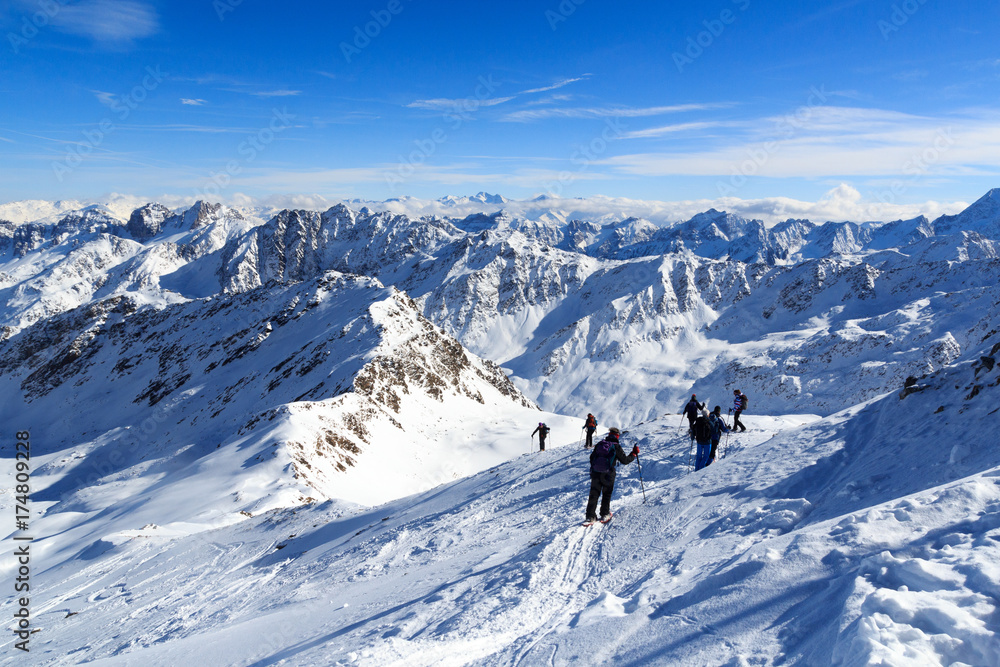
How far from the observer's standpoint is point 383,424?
47938mm

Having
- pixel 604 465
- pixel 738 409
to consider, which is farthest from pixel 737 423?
pixel 604 465

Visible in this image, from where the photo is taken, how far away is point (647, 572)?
27.5 feet

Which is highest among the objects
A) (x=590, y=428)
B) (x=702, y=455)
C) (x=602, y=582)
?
(x=602, y=582)

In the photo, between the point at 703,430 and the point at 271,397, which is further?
the point at 271,397

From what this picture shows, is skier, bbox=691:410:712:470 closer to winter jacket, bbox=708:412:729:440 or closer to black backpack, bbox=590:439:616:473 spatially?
winter jacket, bbox=708:412:729:440

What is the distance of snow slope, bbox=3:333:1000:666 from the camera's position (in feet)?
18.0

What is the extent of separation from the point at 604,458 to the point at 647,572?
2715 mm

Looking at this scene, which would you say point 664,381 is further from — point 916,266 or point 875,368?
point 916,266

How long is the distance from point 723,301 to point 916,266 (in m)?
58.0

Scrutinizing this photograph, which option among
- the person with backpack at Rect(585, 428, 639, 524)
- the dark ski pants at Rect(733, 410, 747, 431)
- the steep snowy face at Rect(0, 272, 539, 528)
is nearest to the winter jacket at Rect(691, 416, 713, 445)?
the person with backpack at Rect(585, 428, 639, 524)

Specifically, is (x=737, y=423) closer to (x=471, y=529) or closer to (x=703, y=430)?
(x=703, y=430)

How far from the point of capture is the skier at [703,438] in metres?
14.3

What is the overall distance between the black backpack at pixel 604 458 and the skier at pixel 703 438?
4564 millimetres

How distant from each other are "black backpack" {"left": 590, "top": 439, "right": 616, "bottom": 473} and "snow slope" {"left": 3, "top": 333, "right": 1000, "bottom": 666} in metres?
1.28
